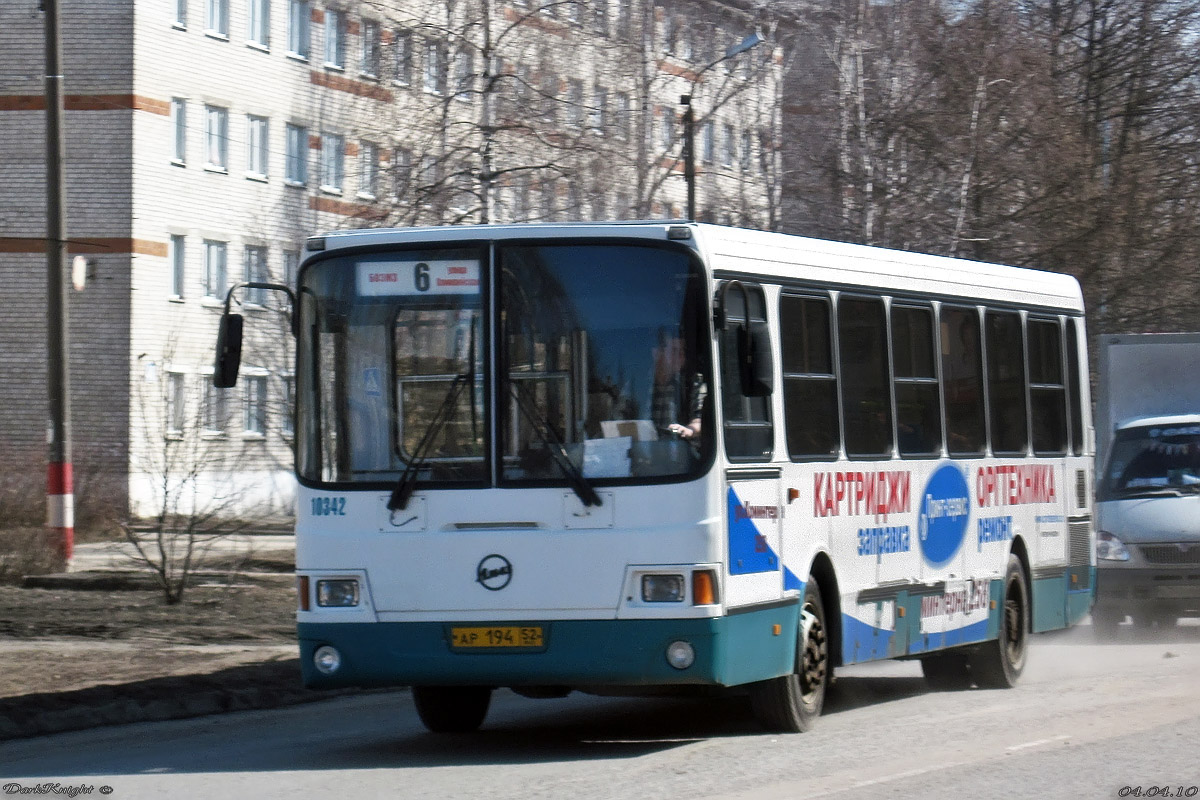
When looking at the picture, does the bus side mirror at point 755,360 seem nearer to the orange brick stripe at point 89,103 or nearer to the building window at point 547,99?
the building window at point 547,99

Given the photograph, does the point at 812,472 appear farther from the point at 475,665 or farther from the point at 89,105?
the point at 89,105

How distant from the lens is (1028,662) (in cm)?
1683

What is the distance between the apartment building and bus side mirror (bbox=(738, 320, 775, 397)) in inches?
592

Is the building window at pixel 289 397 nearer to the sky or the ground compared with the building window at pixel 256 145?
nearer to the ground

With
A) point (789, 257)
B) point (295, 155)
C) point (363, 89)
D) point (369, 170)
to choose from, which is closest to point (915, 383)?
point (789, 257)

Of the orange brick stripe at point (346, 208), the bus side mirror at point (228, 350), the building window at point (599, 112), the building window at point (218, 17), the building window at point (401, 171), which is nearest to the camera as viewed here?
the bus side mirror at point (228, 350)

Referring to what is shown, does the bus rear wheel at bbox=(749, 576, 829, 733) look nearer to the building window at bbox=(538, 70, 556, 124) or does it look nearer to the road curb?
the road curb

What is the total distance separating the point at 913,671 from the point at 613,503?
22.4 ft

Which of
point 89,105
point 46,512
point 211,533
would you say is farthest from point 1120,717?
point 89,105

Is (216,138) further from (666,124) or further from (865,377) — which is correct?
(865,377)

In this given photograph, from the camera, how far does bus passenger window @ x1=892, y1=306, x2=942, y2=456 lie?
41.5 feet

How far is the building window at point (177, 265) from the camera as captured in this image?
43.6 metres

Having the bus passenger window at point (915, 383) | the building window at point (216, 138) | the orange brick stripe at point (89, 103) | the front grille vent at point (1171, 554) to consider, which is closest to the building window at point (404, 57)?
the front grille vent at point (1171, 554)
